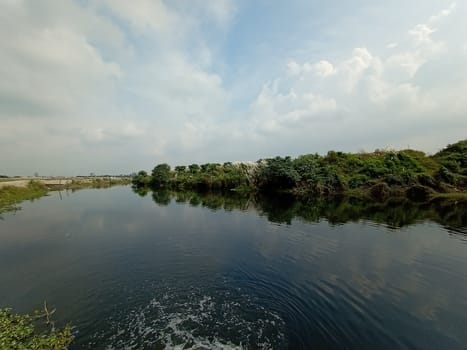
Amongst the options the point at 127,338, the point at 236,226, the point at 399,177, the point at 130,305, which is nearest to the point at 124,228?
the point at 236,226

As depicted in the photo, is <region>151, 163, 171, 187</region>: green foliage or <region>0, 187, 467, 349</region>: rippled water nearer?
<region>0, 187, 467, 349</region>: rippled water

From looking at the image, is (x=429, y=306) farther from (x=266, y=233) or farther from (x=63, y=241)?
Answer: (x=63, y=241)

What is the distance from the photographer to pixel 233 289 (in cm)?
838

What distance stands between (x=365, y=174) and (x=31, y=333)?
43.9m

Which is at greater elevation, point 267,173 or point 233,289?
point 267,173

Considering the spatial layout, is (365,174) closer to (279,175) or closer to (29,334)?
(279,175)

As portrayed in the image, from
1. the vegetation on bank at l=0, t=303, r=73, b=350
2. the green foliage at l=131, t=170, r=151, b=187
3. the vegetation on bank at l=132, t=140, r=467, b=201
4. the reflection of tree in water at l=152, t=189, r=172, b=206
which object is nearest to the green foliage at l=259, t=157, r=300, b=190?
the vegetation on bank at l=132, t=140, r=467, b=201

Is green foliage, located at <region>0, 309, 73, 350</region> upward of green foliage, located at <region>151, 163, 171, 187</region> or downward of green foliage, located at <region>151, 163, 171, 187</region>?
downward

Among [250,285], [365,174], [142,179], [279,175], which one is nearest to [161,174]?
[142,179]

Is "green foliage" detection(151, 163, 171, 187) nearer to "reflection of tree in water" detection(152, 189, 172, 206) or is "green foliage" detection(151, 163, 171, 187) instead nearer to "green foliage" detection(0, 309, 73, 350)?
"reflection of tree in water" detection(152, 189, 172, 206)

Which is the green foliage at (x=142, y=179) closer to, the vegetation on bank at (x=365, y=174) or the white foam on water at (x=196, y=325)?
the vegetation on bank at (x=365, y=174)

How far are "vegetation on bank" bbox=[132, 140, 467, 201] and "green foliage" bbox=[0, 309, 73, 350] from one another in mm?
35086

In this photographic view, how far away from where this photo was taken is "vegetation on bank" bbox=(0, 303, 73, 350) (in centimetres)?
546

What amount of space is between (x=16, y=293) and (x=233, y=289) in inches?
303
